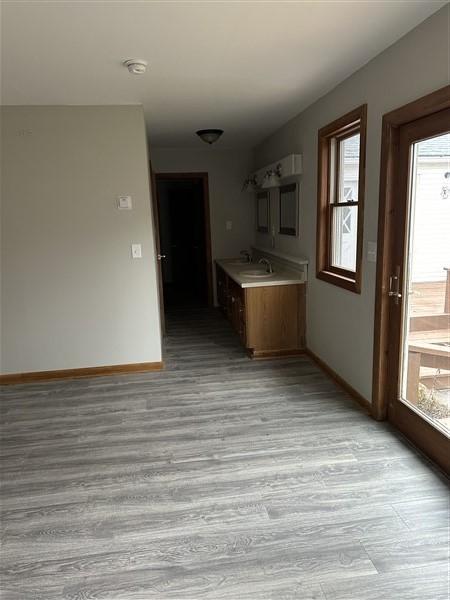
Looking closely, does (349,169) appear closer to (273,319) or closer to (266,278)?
(266,278)

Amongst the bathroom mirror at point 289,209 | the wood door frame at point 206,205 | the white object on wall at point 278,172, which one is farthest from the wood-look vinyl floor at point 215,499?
the wood door frame at point 206,205

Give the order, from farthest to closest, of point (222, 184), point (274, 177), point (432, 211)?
point (222, 184) → point (274, 177) → point (432, 211)

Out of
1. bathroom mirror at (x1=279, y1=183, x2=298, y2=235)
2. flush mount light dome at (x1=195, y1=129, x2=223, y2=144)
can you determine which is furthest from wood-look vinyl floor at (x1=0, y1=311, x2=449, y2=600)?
flush mount light dome at (x1=195, y1=129, x2=223, y2=144)

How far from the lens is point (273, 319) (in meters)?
4.23

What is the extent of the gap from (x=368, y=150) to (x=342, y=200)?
0.65m

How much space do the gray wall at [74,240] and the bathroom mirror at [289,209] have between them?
1518 millimetres

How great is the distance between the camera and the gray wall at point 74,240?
11.7ft

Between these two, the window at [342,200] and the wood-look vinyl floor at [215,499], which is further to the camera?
the window at [342,200]

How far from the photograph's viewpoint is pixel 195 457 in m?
2.60

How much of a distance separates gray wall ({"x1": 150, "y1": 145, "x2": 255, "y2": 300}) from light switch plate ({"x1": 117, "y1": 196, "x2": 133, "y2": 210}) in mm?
2481

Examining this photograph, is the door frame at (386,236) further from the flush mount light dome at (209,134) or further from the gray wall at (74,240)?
the flush mount light dome at (209,134)

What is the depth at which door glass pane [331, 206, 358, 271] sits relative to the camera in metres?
3.27

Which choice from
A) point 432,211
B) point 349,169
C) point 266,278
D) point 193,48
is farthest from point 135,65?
point 266,278

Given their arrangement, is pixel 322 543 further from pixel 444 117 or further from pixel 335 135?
pixel 335 135
